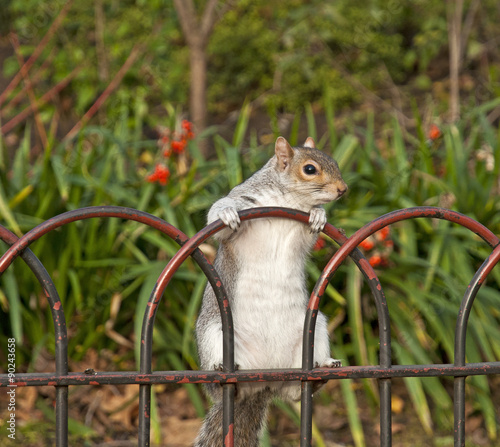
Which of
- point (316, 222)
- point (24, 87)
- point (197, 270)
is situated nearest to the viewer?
point (316, 222)

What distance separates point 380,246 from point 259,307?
5.11ft

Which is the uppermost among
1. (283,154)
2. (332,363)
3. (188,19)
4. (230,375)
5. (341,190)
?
(188,19)

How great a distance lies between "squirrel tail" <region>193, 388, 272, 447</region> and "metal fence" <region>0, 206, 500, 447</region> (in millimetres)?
362

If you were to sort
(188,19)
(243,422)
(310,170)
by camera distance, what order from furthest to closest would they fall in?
(188,19), (310,170), (243,422)

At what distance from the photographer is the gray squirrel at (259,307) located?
190 cm

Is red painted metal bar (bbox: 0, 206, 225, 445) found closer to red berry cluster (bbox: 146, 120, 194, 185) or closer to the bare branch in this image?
red berry cluster (bbox: 146, 120, 194, 185)

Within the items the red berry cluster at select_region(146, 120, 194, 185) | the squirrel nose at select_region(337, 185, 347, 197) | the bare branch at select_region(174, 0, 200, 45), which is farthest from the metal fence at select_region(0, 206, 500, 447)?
the bare branch at select_region(174, 0, 200, 45)

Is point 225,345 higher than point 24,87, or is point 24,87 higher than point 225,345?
point 24,87

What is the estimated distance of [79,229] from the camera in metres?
3.54

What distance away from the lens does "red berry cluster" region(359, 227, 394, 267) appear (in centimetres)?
317

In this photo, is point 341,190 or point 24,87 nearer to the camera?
point 341,190

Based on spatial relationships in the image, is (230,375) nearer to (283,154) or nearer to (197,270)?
(283,154)

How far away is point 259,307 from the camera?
75.2 inches

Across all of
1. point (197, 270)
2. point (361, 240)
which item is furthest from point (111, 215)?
point (197, 270)
